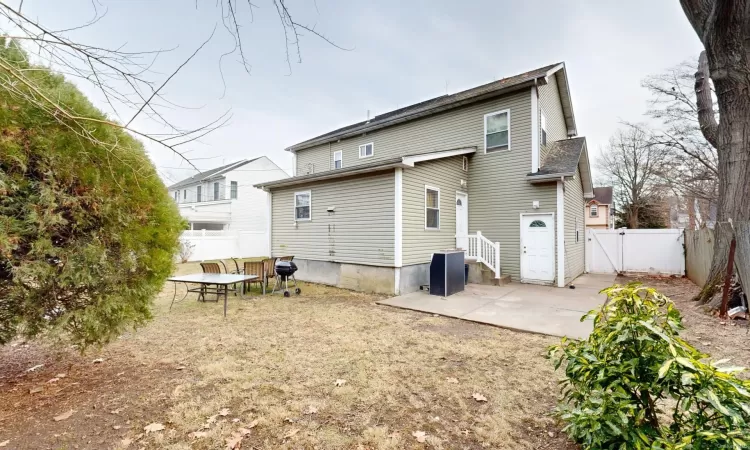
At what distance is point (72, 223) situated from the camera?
2875mm

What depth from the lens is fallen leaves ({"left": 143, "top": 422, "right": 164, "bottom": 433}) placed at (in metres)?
2.63

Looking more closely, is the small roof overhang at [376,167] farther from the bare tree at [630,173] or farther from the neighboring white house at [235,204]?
the bare tree at [630,173]

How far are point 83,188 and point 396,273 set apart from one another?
21.7ft

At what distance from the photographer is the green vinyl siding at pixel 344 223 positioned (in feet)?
28.7

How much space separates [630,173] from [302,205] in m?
28.4

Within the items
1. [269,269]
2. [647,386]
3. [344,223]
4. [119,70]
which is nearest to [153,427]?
[119,70]

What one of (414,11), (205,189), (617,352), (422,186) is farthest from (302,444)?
(205,189)

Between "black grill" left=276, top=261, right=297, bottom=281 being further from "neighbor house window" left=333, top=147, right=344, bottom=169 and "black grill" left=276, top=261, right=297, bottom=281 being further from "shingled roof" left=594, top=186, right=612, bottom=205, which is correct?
"shingled roof" left=594, top=186, right=612, bottom=205

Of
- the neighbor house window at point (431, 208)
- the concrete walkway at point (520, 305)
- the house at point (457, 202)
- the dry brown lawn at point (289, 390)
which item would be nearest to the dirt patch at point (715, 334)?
the concrete walkway at point (520, 305)

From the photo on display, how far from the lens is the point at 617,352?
202 cm

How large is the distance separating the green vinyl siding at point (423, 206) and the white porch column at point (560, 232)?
284 centimetres

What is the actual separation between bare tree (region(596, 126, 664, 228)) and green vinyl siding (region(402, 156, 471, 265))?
21776 mm

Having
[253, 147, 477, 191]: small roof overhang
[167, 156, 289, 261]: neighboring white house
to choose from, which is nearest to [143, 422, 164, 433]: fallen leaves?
[253, 147, 477, 191]: small roof overhang

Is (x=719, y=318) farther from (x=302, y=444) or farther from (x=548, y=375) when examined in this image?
(x=302, y=444)
